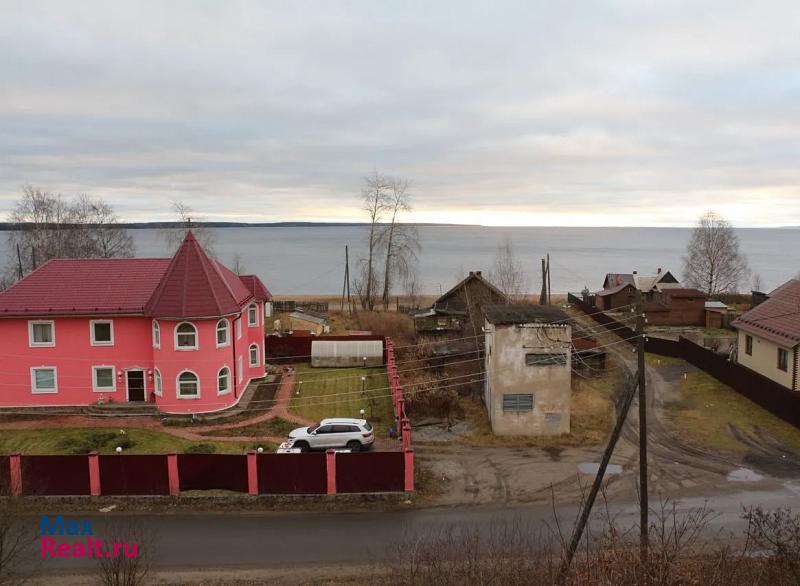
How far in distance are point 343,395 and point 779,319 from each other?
942 inches

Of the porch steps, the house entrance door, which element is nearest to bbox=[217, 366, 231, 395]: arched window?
the porch steps

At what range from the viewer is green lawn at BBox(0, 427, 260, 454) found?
25203mm

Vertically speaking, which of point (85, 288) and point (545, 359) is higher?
point (85, 288)

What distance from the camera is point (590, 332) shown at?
52.2 meters

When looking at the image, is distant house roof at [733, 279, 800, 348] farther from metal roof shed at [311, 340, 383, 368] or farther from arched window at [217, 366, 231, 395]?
arched window at [217, 366, 231, 395]

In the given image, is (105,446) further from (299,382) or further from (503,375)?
(503,375)

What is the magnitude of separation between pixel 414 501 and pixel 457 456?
4583 millimetres

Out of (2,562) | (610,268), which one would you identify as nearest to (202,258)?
(2,562)

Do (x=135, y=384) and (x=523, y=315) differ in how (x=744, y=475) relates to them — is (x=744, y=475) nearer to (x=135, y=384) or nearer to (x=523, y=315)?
(x=523, y=315)

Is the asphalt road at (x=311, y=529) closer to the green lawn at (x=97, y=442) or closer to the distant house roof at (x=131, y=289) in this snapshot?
the green lawn at (x=97, y=442)

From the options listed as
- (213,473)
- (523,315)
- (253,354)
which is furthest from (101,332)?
(523,315)

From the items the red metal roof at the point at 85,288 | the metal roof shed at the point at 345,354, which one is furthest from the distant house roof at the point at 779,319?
the red metal roof at the point at 85,288

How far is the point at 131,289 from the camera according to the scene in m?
31.7

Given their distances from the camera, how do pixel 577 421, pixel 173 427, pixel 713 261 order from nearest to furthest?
pixel 173 427 → pixel 577 421 → pixel 713 261
